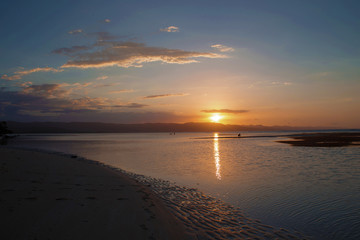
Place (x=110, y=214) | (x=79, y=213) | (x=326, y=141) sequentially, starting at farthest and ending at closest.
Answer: (x=326, y=141), (x=110, y=214), (x=79, y=213)

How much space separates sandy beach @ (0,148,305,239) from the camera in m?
6.69

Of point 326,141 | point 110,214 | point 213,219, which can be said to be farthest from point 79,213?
point 326,141

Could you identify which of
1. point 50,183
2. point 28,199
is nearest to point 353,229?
point 28,199

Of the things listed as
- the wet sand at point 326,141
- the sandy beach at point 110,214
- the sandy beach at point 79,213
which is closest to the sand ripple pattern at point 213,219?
the sandy beach at point 110,214

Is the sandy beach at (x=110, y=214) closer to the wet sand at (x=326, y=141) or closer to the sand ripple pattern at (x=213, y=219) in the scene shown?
the sand ripple pattern at (x=213, y=219)

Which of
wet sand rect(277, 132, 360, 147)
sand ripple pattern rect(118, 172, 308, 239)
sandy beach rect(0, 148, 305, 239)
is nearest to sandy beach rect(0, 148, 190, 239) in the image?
sandy beach rect(0, 148, 305, 239)

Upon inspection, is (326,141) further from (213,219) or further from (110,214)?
(110,214)

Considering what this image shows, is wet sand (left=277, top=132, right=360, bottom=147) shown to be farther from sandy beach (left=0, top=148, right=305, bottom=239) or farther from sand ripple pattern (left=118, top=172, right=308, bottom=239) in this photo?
sandy beach (left=0, top=148, right=305, bottom=239)

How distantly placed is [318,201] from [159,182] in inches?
389

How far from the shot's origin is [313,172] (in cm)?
1927

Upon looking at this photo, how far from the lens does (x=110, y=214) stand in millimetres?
8242

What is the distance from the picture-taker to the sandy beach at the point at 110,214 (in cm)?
669

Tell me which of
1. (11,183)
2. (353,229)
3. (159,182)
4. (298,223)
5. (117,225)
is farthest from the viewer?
(159,182)

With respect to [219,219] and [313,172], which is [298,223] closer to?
[219,219]
